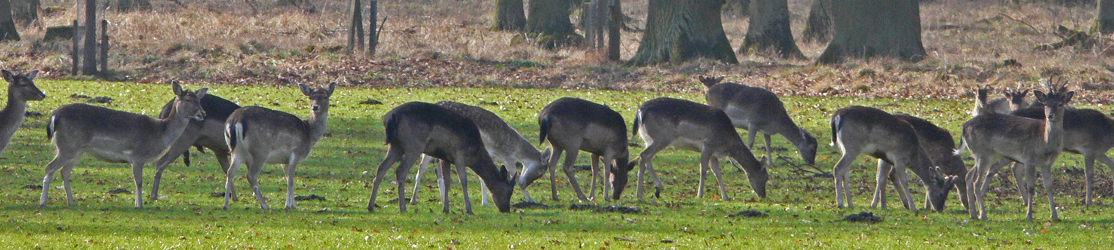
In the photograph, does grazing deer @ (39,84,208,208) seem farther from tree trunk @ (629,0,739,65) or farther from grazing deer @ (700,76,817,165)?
tree trunk @ (629,0,739,65)

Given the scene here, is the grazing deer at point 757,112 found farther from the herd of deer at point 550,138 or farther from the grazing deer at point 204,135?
the grazing deer at point 204,135

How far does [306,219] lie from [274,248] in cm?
173

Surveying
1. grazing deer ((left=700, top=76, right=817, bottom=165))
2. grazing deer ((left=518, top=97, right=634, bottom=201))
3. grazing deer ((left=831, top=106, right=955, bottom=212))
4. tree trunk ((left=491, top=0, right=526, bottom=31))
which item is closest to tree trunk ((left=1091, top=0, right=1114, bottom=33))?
tree trunk ((left=491, top=0, right=526, bottom=31))

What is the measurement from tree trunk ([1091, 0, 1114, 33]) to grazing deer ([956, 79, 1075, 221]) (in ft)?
69.7

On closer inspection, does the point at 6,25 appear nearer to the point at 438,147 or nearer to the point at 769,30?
the point at 769,30

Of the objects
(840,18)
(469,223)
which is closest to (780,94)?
(840,18)

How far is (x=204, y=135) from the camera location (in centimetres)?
1253

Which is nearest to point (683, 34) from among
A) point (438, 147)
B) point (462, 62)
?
point (462, 62)

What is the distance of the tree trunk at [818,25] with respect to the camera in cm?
3725

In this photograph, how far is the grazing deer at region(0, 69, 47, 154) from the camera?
1166cm

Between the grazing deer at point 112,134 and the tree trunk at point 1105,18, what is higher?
the tree trunk at point 1105,18

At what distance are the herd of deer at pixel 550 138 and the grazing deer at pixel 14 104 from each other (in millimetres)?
13

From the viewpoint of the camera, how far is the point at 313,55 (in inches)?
1167

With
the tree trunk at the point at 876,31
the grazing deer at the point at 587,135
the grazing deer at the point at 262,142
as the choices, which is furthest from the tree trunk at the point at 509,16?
the grazing deer at the point at 262,142
